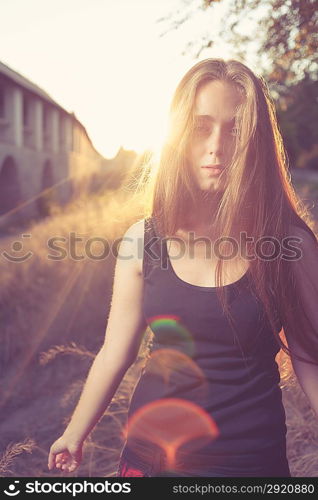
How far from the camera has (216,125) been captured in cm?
145

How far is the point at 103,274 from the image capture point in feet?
20.9

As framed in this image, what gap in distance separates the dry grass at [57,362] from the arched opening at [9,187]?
13993 mm

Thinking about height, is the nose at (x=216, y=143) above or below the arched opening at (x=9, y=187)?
above

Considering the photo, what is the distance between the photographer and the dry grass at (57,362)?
11.3 feet

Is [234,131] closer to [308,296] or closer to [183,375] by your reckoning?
[308,296]

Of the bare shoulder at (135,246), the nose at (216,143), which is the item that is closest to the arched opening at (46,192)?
the bare shoulder at (135,246)

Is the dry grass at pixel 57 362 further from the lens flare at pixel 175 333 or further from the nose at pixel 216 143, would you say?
the nose at pixel 216 143

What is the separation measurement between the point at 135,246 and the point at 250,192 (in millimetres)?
339

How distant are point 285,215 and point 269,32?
3220 millimetres

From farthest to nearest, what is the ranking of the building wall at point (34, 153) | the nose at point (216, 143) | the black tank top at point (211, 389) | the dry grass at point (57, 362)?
the building wall at point (34, 153)
the dry grass at point (57, 362)
the nose at point (216, 143)
the black tank top at point (211, 389)

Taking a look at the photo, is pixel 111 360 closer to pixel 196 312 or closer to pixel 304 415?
pixel 196 312

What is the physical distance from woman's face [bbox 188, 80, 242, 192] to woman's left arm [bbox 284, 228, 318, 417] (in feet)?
0.87

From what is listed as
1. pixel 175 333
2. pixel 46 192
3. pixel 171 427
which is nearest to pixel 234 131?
pixel 175 333

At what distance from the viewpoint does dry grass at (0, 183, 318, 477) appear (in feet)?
11.3
